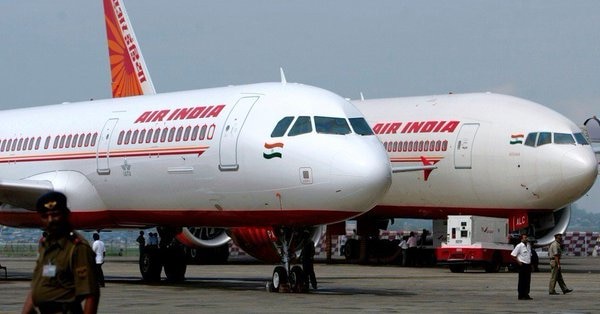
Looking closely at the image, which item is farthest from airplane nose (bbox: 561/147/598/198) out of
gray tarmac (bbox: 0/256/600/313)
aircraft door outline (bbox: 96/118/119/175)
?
aircraft door outline (bbox: 96/118/119/175)

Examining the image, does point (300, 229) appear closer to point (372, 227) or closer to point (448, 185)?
point (448, 185)

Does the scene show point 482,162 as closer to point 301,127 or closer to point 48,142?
point 48,142

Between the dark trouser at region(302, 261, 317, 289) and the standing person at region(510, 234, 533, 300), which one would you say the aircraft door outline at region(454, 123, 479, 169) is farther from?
the dark trouser at region(302, 261, 317, 289)

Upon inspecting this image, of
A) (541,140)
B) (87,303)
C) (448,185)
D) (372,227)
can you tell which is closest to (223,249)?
(372,227)

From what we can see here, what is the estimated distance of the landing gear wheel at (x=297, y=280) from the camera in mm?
27000

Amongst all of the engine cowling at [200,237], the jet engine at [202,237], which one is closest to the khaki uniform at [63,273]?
the jet engine at [202,237]

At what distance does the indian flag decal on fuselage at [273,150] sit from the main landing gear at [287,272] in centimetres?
179

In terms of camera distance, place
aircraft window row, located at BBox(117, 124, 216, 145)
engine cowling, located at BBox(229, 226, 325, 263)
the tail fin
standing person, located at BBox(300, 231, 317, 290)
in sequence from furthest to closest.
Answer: the tail fin, engine cowling, located at BBox(229, 226, 325, 263), aircraft window row, located at BBox(117, 124, 216, 145), standing person, located at BBox(300, 231, 317, 290)

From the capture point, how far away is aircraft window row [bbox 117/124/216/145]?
27953 millimetres

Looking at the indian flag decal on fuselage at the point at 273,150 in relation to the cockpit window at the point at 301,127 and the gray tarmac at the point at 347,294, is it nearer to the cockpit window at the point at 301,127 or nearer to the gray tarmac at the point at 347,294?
the cockpit window at the point at 301,127

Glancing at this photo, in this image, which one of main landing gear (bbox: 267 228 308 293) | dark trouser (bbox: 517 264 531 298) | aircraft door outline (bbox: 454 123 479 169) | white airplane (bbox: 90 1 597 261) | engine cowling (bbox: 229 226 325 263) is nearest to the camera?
dark trouser (bbox: 517 264 531 298)

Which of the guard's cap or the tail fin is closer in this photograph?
the guard's cap

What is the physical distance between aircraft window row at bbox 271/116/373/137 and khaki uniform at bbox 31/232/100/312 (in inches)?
613

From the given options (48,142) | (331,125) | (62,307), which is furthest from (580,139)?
(62,307)
